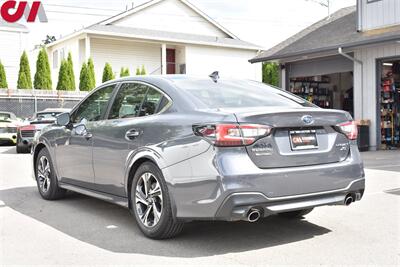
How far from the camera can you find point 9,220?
6.11 meters

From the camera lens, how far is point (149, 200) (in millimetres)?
5160

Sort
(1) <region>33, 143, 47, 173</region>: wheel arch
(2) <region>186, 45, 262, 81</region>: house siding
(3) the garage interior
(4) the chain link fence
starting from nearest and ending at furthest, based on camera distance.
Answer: (1) <region>33, 143, 47, 173</region>: wheel arch < (3) the garage interior < (4) the chain link fence < (2) <region>186, 45, 262, 81</region>: house siding

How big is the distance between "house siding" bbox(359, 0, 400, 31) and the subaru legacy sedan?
10893 millimetres

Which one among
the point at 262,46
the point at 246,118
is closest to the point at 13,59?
the point at 262,46

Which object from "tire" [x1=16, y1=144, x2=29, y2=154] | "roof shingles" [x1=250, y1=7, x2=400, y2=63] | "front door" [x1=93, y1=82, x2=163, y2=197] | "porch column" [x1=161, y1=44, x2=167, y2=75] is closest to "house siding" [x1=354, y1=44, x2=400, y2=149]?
"roof shingles" [x1=250, y1=7, x2=400, y2=63]

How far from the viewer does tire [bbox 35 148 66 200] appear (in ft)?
23.6

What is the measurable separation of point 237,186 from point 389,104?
13.7m

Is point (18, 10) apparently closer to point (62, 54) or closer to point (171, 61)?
point (62, 54)

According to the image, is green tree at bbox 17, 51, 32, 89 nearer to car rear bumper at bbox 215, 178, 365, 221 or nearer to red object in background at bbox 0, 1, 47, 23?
red object in background at bbox 0, 1, 47, 23

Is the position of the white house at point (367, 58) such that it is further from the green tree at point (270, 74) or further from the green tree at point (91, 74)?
the green tree at point (270, 74)

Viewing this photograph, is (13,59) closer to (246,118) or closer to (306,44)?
(306,44)

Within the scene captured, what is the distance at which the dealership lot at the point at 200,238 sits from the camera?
14.9 feet

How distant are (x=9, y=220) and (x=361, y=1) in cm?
1358

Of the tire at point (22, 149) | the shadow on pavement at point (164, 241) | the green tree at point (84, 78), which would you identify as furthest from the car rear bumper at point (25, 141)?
the green tree at point (84, 78)
